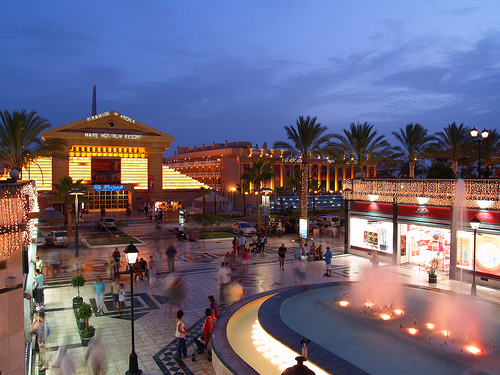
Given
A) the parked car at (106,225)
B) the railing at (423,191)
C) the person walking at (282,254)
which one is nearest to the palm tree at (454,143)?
the railing at (423,191)

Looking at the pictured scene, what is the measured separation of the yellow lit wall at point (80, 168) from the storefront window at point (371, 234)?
137ft

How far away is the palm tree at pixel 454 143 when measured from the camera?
39125mm

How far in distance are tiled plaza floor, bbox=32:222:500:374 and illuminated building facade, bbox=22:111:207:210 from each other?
29875mm

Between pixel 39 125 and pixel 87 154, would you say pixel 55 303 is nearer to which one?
pixel 39 125

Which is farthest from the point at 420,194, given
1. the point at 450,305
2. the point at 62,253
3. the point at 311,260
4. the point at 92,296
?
the point at 62,253

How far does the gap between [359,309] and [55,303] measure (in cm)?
1191

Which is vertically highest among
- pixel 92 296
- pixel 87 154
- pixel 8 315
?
pixel 87 154

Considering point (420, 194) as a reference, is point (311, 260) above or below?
below

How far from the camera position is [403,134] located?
40688mm

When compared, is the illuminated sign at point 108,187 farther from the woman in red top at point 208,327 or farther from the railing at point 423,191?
the woman in red top at point 208,327

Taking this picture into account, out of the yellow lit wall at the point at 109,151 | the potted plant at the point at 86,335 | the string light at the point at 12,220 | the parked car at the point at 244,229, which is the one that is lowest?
the potted plant at the point at 86,335

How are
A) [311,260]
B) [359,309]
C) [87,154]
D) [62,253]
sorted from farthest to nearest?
[87,154]
[62,253]
[311,260]
[359,309]

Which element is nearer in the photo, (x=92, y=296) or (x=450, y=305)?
(x=450, y=305)

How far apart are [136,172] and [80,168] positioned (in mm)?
7659
